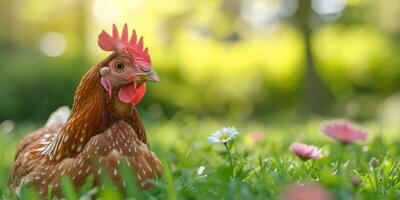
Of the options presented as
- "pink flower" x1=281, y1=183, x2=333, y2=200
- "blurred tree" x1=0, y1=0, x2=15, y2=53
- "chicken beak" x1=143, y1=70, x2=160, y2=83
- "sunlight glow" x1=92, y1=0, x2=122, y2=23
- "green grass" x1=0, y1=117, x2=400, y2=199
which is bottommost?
"blurred tree" x1=0, y1=0, x2=15, y2=53

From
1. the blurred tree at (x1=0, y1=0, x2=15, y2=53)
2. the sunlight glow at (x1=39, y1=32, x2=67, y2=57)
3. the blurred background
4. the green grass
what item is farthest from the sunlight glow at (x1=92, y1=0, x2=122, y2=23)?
the green grass

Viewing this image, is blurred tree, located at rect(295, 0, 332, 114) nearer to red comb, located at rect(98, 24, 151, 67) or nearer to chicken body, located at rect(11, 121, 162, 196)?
red comb, located at rect(98, 24, 151, 67)

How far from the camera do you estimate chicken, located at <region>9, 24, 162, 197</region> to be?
268cm

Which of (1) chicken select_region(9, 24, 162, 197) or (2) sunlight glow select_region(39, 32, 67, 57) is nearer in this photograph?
(1) chicken select_region(9, 24, 162, 197)

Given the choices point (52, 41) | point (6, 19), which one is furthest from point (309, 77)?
point (6, 19)

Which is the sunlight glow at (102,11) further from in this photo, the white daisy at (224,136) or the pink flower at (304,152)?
the pink flower at (304,152)

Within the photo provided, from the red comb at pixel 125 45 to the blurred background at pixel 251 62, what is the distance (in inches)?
346

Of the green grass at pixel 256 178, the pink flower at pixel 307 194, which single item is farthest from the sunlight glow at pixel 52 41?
the pink flower at pixel 307 194

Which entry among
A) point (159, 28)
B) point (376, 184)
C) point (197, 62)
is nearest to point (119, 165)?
point (376, 184)

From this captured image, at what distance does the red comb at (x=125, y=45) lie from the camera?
2881 mm

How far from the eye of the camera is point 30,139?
12.3 feet

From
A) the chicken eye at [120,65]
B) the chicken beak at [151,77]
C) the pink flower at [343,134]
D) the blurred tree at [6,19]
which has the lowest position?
the blurred tree at [6,19]

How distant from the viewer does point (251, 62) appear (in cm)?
1698

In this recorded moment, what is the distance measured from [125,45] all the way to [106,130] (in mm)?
414
